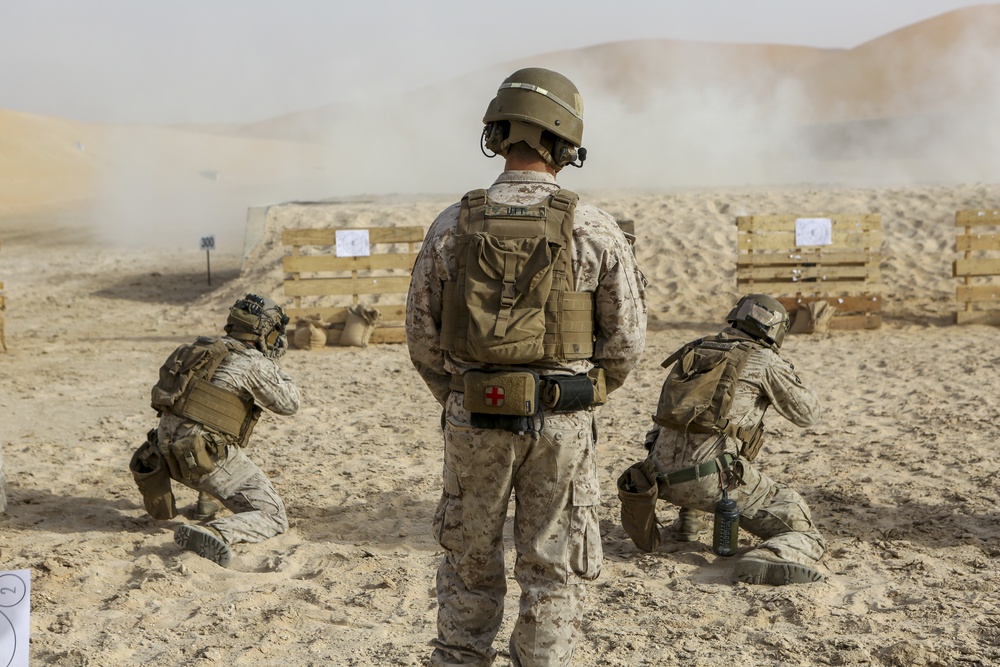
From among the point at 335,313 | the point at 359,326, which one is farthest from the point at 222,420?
the point at 335,313

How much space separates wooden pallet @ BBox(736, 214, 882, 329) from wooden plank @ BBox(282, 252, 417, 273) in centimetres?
Result: 448

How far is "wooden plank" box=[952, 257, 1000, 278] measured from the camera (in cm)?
1335

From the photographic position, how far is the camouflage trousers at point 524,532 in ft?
10.8

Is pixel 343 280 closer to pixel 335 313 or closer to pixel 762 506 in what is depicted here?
pixel 335 313

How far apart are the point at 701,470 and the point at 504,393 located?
92.9 inches

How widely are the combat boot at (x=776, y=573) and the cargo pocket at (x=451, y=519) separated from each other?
2.15 m

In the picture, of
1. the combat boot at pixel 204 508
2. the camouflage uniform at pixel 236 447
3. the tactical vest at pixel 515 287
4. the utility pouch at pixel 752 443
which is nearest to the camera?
the tactical vest at pixel 515 287

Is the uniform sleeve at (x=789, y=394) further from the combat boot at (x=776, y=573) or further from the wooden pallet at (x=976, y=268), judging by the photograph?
the wooden pallet at (x=976, y=268)

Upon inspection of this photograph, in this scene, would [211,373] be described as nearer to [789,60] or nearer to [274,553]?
[274,553]

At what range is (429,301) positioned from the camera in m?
3.40

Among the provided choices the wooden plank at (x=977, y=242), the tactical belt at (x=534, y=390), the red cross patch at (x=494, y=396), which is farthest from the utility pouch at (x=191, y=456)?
the wooden plank at (x=977, y=242)

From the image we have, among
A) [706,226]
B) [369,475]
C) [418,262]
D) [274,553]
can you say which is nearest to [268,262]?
[706,226]

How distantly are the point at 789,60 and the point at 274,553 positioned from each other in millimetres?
76848

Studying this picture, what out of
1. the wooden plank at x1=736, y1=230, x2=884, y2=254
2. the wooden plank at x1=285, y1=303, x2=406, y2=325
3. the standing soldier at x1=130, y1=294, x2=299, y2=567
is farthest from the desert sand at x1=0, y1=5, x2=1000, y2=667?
the wooden plank at x1=736, y1=230, x2=884, y2=254
